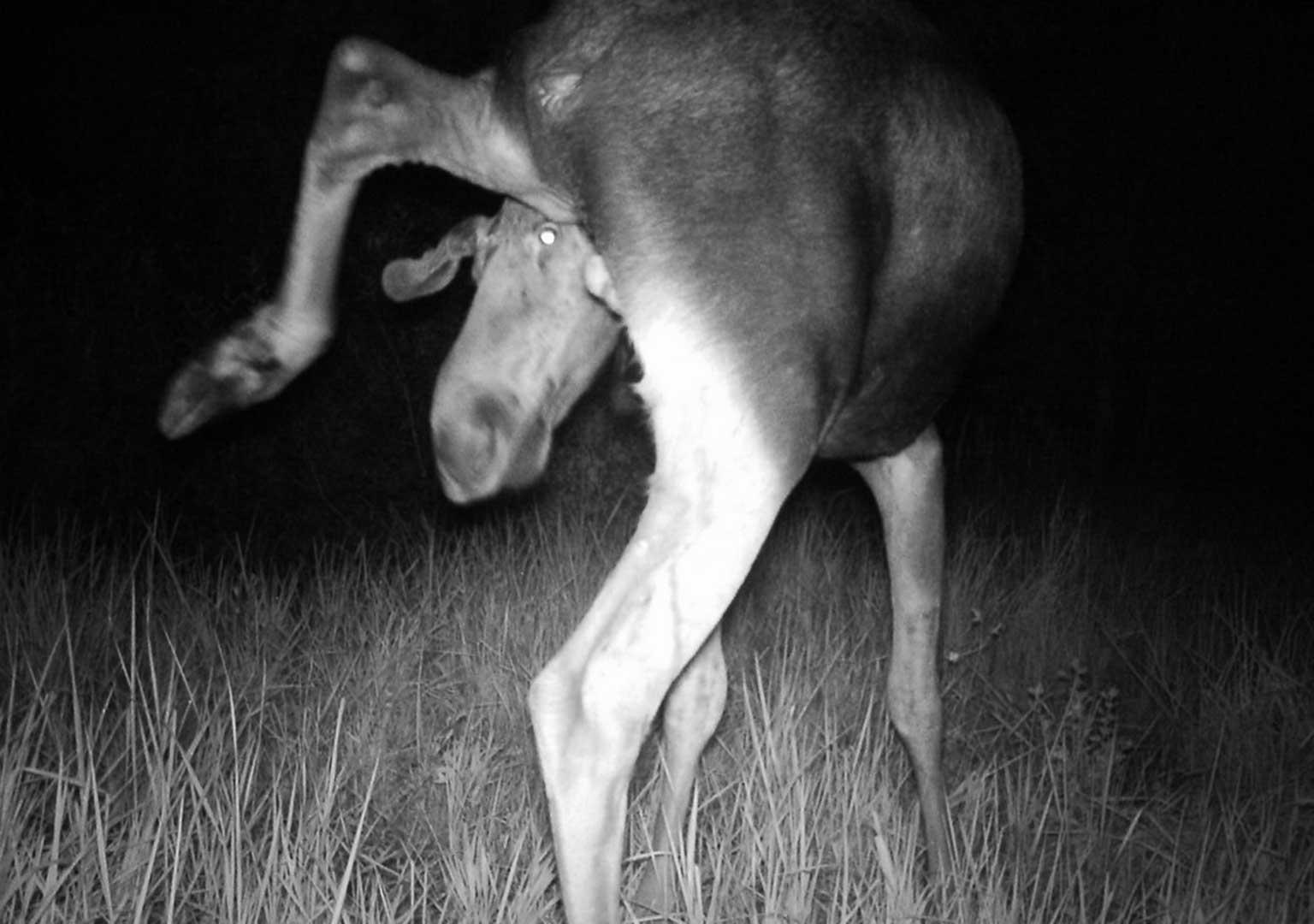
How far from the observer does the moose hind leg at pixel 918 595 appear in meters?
3.22

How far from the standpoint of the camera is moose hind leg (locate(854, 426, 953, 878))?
10.6 feet

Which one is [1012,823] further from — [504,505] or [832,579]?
[504,505]

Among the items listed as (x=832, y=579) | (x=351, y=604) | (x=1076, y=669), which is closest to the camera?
(x=1076, y=669)

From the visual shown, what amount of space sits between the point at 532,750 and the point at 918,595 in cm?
95

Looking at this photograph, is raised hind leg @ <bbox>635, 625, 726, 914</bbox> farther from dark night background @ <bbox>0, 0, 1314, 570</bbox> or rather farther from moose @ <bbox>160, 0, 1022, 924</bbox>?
dark night background @ <bbox>0, 0, 1314, 570</bbox>

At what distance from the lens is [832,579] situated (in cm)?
507

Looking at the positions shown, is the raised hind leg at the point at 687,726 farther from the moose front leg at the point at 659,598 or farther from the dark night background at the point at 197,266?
the dark night background at the point at 197,266

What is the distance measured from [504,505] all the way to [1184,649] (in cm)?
233

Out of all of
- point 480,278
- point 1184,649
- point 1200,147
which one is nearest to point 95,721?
point 480,278

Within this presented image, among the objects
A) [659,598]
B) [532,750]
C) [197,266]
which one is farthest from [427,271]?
[197,266]

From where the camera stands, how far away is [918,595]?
3.27 m

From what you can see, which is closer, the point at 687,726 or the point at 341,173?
the point at 341,173

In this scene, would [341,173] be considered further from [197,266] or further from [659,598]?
[197,266]

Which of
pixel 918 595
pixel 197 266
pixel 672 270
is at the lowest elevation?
pixel 918 595
